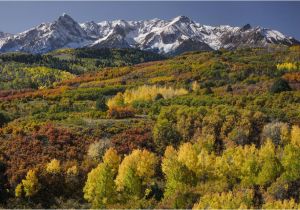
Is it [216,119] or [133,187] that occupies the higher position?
[216,119]

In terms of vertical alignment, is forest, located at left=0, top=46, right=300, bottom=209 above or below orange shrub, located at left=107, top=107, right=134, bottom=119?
below

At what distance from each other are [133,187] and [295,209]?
17509mm

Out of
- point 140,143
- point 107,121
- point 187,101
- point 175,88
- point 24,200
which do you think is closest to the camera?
point 24,200

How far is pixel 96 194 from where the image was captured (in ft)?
161

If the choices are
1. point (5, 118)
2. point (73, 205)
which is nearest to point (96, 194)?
point (73, 205)

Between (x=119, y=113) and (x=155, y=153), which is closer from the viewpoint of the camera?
(x=155, y=153)

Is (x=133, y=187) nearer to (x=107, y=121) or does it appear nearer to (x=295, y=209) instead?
(x=295, y=209)

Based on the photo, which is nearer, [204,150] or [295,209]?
[295,209]

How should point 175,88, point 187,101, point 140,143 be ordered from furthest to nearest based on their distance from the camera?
point 175,88
point 187,101
point 140,143

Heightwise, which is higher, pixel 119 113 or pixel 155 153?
pixel 119 113

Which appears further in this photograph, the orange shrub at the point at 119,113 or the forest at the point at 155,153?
the orange shrub at the point at 119,113

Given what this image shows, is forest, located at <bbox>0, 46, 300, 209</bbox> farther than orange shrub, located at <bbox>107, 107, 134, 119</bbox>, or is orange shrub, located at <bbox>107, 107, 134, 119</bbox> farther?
orange shrub, located at <bbox>107, 107, 134, 119</bbox>

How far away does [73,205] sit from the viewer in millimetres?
50781

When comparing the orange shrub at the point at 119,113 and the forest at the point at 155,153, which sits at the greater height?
the orange shrub at the point at 119,113
